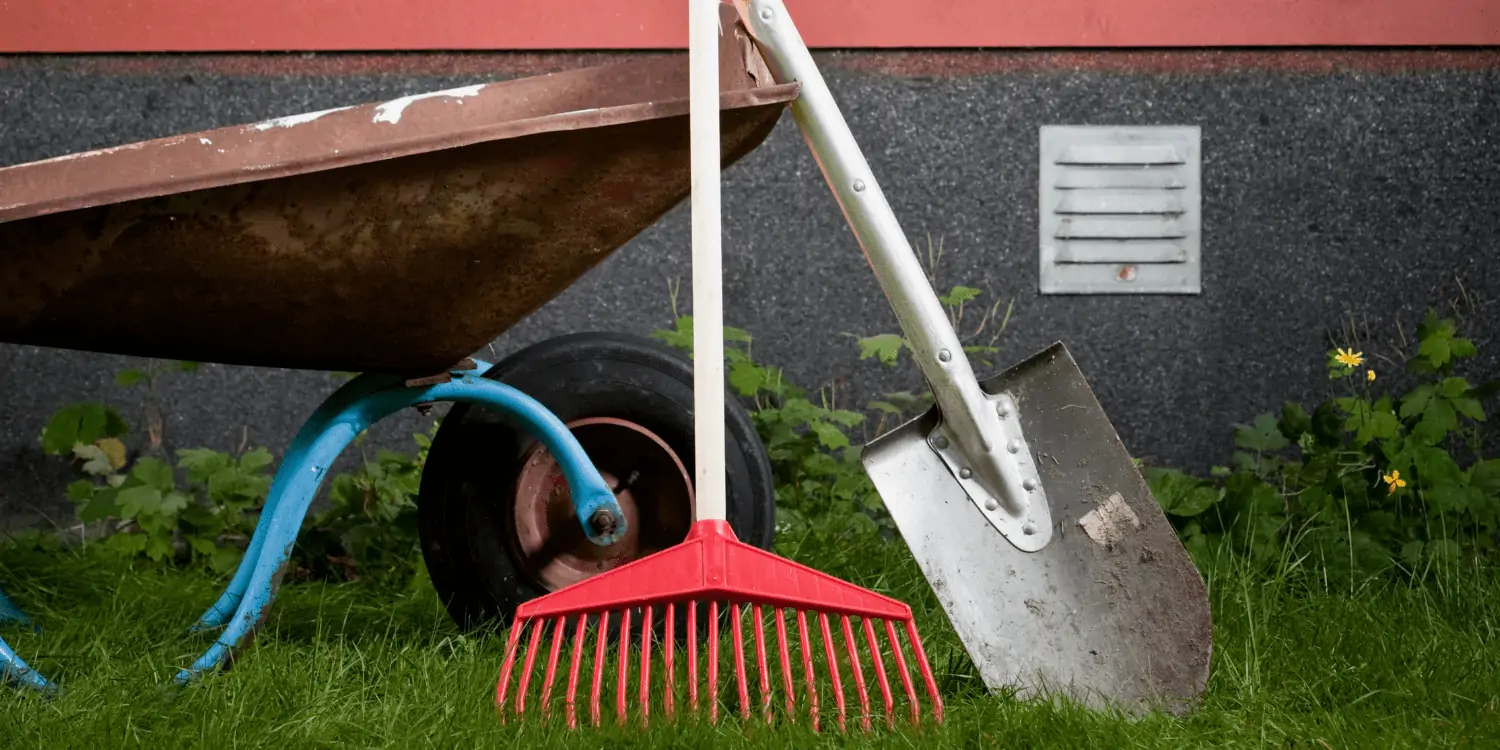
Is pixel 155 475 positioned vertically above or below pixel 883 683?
above

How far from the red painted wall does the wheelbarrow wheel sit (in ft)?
4.02

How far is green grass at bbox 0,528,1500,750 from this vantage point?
4.85 feet

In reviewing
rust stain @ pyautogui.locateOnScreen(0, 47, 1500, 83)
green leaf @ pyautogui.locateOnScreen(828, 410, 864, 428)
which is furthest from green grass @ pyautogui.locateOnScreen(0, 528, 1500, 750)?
rust stain @ pyautogui.locateOnScreen(0, 47, 1500, 83)

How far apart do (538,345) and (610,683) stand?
0.54m

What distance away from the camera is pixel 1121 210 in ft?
9.73

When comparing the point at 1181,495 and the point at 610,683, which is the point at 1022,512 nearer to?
the point at 610,683

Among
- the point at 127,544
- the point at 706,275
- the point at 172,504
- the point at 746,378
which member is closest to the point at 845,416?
the point at 746,378

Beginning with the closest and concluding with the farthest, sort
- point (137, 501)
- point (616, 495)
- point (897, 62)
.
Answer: point (616, 495) < point (137, 501) < point (897, 62)

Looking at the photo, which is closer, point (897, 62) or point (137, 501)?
point (137, 501)

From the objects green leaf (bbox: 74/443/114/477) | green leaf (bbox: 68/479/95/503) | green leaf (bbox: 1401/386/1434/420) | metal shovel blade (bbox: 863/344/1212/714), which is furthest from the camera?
green leaf (bbox: 74/443/114/477)

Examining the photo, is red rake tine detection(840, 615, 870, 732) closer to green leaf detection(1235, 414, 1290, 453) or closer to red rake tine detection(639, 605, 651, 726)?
red rake tine detection(639, 605, 651, 726)

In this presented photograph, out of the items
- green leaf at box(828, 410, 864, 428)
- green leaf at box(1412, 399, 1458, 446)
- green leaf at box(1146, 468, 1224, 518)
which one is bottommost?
green leaf at box(1146, 468, 1224, 518)

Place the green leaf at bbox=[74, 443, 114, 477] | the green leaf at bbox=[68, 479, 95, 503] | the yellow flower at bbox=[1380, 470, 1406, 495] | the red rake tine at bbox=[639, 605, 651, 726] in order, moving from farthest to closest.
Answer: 1. the green leaf at bbox=[74, 443, 114, 477]
2. the green leaf at bbox=[68, 479, 95, 503]
3. the yellow flower at bbox=[1380, 470, 1406, 495]
4. the red rake tine at bbox=[639, 605, 651, 726]

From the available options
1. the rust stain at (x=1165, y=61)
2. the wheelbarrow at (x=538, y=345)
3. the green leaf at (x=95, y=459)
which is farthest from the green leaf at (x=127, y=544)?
the rust stain at (x=1165, y=61)
